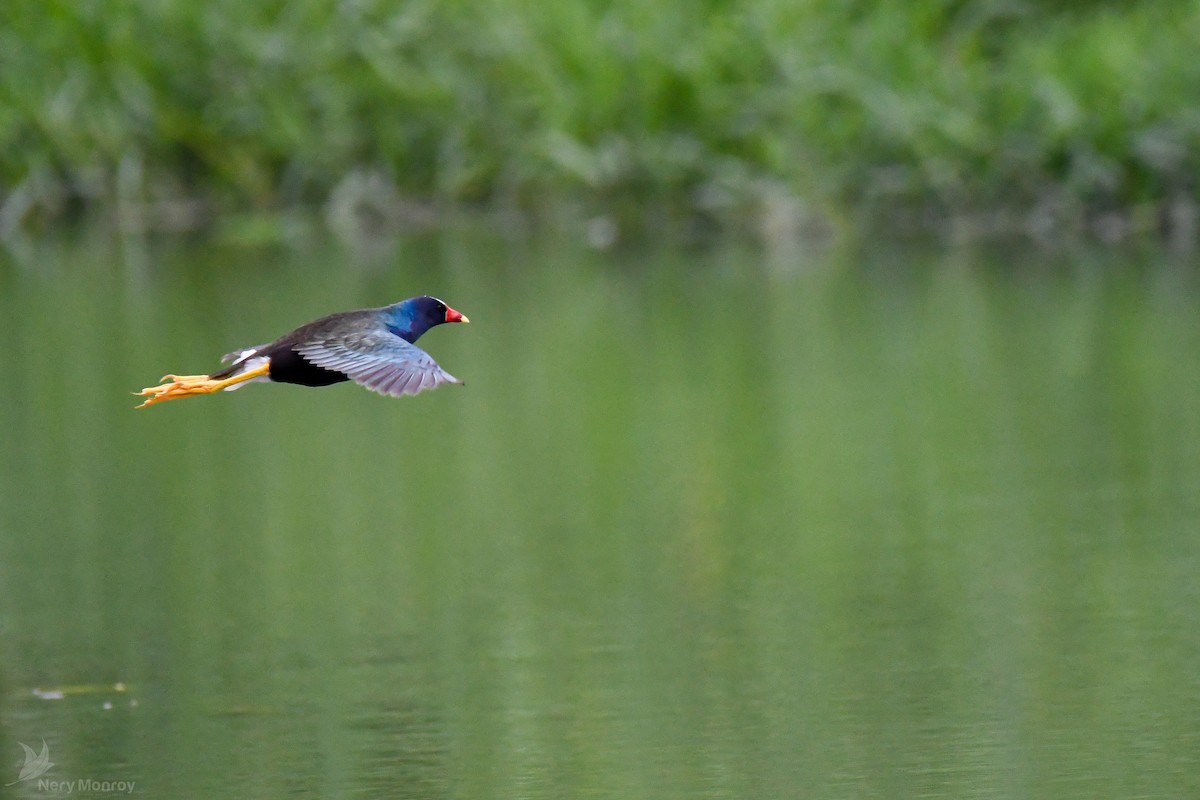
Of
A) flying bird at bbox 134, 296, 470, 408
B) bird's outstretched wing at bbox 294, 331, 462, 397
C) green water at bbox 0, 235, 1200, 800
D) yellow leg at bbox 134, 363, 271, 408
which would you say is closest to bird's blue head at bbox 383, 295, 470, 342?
flying bird at bbox 134, 296, 470, 408

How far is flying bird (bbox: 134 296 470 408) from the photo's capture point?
614 cm

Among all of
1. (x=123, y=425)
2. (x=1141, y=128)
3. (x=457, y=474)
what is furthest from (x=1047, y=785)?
(x=1141, y=128)

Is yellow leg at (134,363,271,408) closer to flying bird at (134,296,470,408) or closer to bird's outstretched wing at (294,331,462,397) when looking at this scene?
flying bird at (134,296,470,408)

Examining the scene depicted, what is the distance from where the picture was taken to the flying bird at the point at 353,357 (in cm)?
Answer: 614

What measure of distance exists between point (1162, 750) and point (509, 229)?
1319cm

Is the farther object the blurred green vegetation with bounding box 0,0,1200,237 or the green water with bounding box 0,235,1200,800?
the blurred green vegetation with bounding box 0,0,1200,237

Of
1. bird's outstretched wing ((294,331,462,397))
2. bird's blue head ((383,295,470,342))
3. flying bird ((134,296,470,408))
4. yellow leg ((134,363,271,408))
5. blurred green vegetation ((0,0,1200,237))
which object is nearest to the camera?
bird's outstretched wing ((294,331,462,397))

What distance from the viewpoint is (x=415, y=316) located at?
690 centimetres

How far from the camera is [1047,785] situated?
687cm

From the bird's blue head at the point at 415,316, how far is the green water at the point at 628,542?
1331 mm

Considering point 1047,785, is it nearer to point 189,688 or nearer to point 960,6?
point 189,688

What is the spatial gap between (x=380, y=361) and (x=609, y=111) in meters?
12.6

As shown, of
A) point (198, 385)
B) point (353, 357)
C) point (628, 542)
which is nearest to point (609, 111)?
point (628, 542)

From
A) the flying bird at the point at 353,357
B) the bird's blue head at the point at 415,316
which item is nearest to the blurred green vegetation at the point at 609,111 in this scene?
the bird's blue head at the point at 415,316
